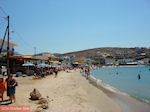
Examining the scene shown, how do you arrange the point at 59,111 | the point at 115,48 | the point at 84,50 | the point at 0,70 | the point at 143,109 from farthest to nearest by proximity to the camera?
the point at 115,48 → the point at 84,50 → the point at 0,70 → the point at 143,109 → the point at 59,111

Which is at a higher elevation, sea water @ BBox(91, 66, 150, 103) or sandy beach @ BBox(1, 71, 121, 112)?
sandy beach @ BBox(1, 71, 121, 112)

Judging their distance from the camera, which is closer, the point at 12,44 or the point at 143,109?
the point at 143,109

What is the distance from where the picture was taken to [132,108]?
723 cm

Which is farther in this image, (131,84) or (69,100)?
(131,84)

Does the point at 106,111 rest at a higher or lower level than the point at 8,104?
lower

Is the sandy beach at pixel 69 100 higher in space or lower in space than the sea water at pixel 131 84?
higher

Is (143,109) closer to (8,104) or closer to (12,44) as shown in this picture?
(8,104)

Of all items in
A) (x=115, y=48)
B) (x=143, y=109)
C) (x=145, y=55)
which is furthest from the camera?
(x=115, y=48)

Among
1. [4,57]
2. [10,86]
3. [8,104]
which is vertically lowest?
[8,104]

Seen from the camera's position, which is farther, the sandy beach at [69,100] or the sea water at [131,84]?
the sea water at [131,84]

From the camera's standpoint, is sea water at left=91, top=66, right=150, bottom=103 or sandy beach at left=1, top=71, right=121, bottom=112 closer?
sandy beach at left=1, top=71, right=121, bottom=112

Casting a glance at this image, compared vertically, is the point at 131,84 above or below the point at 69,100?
below

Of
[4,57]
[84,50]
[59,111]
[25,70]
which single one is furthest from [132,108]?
[84,50]

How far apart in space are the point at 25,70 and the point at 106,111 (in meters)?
15.6
